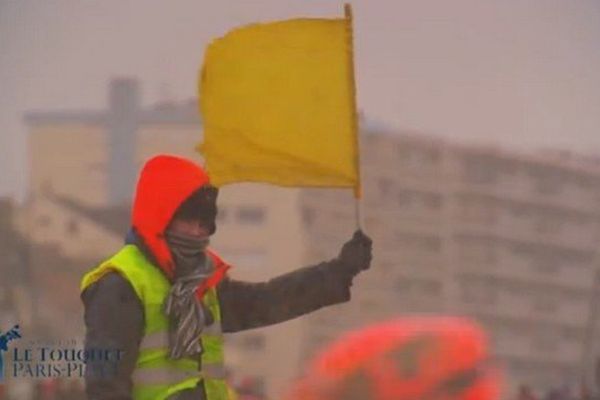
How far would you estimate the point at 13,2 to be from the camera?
3.11 metres

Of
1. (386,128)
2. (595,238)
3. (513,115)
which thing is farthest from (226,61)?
(595,238)

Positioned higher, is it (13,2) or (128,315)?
(13,2)

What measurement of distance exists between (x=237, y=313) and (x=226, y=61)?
1.52 feet

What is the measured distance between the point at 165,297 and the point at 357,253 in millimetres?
382

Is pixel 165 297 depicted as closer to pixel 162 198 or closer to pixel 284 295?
pixel 162 198

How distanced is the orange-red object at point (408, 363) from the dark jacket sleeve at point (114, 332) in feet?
1.73

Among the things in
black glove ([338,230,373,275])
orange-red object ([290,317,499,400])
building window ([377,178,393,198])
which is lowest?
orange-red object ([290,317,499,400])

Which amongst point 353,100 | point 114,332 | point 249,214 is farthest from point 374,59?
point 114,332

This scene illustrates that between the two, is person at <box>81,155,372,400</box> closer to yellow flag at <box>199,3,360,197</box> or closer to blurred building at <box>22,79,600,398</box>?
yellow flag at <box>199,3,360,197</box>

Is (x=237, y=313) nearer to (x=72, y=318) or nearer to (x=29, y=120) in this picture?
(x=72, y=318)

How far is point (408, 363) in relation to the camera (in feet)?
10.2

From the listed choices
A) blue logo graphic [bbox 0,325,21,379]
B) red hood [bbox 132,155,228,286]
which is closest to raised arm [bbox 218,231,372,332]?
red hood [bbox 132,155,228,286]

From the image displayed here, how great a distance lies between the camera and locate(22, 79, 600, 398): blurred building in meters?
3.06

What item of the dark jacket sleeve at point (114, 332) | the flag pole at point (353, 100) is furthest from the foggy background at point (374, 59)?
the dark jacket sleeve at point (114, 332)
